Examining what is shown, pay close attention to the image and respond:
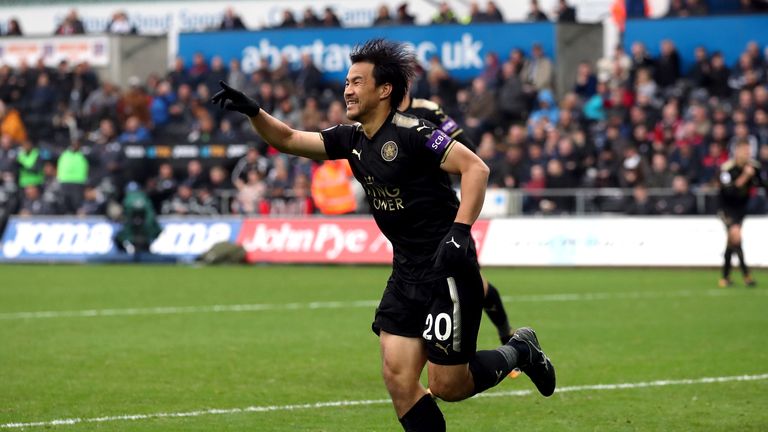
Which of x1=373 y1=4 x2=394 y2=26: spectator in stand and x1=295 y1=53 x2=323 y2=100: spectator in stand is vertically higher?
x1=373 y1=4 x2=394 y2=26: spectator in stand

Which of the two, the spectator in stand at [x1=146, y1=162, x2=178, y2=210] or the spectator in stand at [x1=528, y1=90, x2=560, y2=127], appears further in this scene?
the spectator in stand at [x1=146, y1=162, x2=178, y2=210]

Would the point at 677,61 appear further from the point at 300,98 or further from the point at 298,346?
the point at 298,346

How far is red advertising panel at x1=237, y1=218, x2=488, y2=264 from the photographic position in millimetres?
26000

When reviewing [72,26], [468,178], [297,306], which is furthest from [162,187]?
[468,178]

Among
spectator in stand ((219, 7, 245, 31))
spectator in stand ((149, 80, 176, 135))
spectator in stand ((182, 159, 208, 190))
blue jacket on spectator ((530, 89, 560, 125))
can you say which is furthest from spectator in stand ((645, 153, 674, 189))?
spectator in stand ((219, 7, 245, 31))

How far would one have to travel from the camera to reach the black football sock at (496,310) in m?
10.9

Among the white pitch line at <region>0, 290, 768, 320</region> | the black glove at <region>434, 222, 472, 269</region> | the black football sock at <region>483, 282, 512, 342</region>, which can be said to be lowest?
the white pitch line at <region>0, 290, 768, 320</region>

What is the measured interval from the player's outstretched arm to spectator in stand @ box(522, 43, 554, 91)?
23.1 meters

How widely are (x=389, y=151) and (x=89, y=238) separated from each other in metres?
21.9

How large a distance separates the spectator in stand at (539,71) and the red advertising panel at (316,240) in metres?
5.54

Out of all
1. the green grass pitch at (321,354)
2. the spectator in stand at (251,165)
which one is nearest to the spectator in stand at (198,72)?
the spectator in stand at (251,165)

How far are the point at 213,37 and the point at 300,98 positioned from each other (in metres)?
4.30

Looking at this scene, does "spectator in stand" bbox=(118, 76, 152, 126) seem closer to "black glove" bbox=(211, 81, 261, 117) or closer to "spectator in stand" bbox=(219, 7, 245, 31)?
"spectator in stand" bbox=(219, 7, 245, 31)

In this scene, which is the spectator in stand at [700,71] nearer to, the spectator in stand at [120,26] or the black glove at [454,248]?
the spectator in stand at [120,26]
